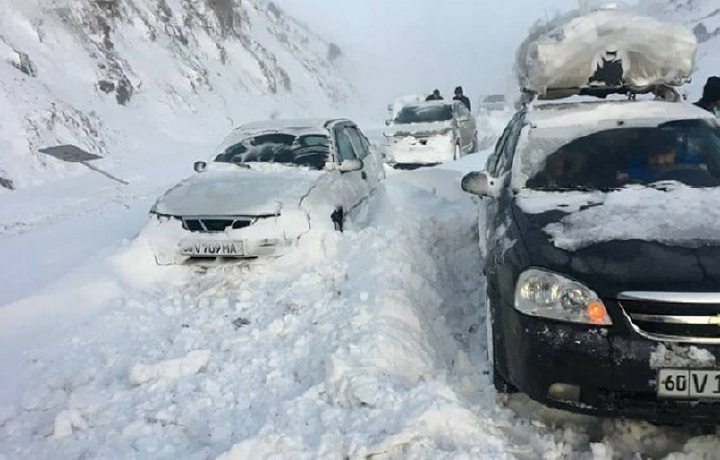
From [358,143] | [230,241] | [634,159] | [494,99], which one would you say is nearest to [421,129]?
[358,143]

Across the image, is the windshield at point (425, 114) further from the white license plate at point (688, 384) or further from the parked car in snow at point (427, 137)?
the white license plate at point (688, 384)

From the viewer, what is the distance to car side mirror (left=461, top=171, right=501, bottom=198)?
4820 millimetres

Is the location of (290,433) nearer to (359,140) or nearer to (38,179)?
(359,140)

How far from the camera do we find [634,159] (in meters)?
4.57

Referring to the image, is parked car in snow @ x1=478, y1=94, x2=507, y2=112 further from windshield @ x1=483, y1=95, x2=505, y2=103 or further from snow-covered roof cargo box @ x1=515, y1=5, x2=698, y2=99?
snow-covered roof cargo box @ x1=515, y1=5, x2=698, y2=99

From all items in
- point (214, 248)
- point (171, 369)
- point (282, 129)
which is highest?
point (282, 129)

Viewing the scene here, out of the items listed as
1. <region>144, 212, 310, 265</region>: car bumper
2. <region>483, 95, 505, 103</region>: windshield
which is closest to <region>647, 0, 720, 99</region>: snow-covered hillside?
<region>483, 95, 505, 103</region>: windshield

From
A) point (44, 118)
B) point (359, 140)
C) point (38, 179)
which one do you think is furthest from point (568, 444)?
point (44, 118)

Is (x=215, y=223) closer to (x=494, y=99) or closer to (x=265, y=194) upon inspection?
(x=265, y=194)

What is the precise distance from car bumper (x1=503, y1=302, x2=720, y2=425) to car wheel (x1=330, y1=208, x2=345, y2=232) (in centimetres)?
335

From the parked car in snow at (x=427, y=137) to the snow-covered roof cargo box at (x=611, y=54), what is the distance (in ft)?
28.7

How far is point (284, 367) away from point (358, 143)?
16.0 ft

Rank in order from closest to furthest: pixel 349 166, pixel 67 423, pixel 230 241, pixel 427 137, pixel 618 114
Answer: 1. pixel 67 423
2. pixel 618 114
3. pixel 230 241
4. pixel 349 166
5. pixel 427 137

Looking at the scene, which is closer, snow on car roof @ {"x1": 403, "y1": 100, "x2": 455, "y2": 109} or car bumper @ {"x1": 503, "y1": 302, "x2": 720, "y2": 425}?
car bumper @ {"x1": 503, "y1": 302, "x2": 720, "y2": 425}
